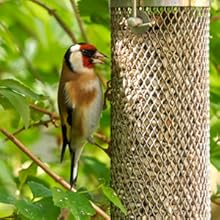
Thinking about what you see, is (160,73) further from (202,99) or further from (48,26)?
(48,26)

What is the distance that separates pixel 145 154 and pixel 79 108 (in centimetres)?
63

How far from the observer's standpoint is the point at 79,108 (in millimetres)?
3127

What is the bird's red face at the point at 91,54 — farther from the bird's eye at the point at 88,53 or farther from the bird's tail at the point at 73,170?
the bird's tail at the point at 73,170

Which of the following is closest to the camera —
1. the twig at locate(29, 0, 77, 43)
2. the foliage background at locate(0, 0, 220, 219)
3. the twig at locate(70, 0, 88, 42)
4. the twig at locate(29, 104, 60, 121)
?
the foliage background at locate(0, 0, 220, 219)

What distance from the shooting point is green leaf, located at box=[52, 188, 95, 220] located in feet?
7.14

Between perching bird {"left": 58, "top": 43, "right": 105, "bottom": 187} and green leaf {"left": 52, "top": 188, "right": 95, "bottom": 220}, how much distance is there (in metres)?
0.79

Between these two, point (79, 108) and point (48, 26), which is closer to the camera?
point (79, 108)

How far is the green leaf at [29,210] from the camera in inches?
87.1

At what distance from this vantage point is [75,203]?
7.25ft

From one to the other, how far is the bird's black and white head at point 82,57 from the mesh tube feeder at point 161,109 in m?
0.32

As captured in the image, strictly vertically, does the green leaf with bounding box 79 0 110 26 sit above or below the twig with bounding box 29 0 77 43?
above

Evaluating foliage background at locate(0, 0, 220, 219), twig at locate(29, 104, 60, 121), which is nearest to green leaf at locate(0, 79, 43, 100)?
foliage background at locate(0, 0, 220, 219)

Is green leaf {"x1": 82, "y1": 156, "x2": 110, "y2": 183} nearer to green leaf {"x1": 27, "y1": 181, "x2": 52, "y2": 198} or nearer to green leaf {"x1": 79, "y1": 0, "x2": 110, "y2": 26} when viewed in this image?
green leaf {"x1": 79, "y1": 0, "x2": 110, "y2": 26}

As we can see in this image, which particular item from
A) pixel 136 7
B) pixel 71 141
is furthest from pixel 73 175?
pixel 136 7
